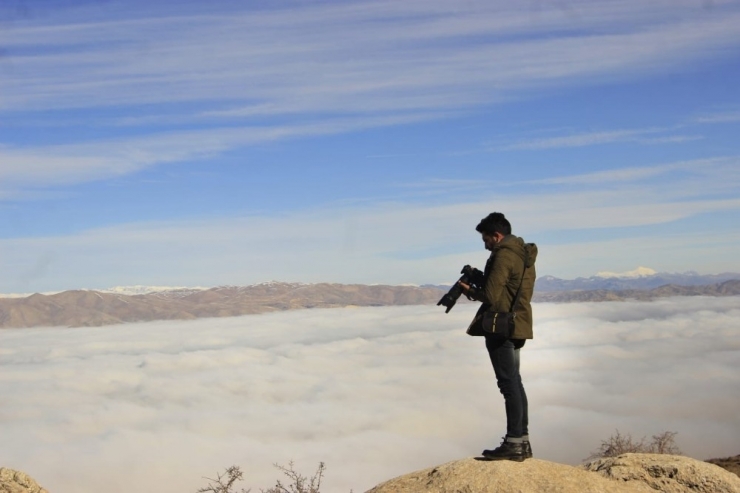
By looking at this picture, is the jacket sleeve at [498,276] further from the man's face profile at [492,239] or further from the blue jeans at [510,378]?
the blue jeans at [510,378]

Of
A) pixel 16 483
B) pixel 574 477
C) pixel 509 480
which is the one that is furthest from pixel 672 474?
pixel 16 483

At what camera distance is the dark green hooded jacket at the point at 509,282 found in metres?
8.95

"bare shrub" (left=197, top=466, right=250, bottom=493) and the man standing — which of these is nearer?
the man standing

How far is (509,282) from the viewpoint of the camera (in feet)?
30.0

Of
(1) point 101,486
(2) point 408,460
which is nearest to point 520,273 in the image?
(2) point 408,460

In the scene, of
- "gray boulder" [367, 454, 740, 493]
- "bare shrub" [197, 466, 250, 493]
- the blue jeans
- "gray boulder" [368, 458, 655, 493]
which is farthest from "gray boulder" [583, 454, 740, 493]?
"bare shrub" [197, 466, 250, 493]

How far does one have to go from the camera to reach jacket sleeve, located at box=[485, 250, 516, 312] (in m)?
8.93

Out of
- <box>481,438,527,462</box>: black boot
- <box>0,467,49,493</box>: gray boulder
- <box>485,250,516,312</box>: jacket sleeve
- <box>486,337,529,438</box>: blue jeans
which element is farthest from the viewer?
<box>0,467,49,493</box>: gray boulder

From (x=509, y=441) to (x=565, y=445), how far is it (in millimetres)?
179614

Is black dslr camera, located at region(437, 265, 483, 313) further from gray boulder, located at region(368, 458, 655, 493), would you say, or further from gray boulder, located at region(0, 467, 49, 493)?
gray boulder, located at region(0, 467, 49, 493)

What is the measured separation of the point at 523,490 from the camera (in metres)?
8.95

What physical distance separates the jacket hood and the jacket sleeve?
0.09 m

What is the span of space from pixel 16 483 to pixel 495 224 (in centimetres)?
654

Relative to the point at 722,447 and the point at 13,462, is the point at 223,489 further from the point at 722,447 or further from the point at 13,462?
the point at 13,462
